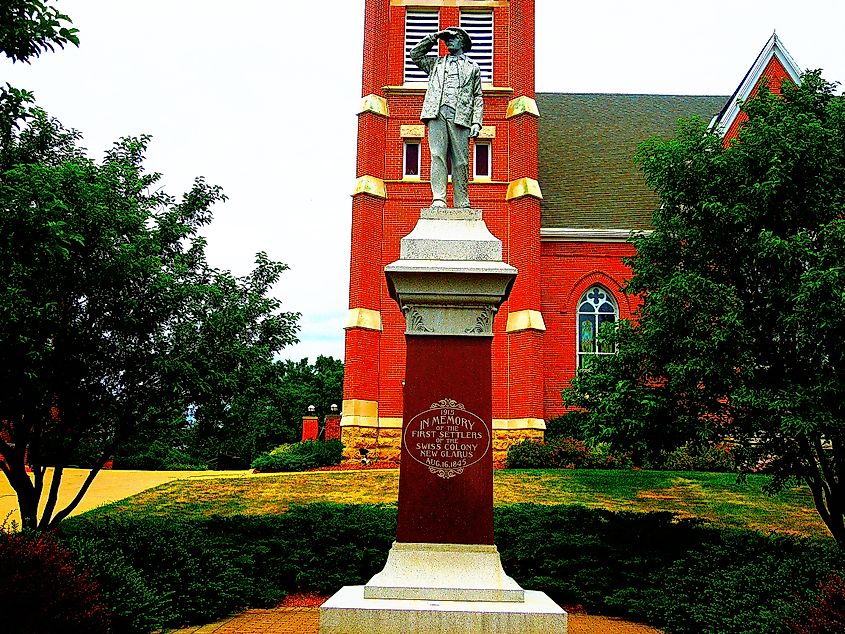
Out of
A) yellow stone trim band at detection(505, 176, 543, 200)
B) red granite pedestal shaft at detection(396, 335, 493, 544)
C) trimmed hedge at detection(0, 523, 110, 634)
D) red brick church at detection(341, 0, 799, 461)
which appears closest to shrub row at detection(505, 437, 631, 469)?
red brick church at detection(341, 0, 799, 461)

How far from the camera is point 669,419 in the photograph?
12906 millimetres

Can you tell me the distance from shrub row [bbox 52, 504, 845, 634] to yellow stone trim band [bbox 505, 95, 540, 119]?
1698cm

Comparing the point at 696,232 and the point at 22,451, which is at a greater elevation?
the point at 696,232

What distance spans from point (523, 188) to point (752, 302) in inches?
628

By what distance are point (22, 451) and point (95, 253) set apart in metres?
3.21

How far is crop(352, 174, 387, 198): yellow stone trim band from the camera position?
27.6 m

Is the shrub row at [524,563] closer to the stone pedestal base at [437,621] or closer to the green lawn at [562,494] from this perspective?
the stone pedestal base at [437,621]

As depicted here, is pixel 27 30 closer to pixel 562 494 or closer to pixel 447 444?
pixel 447 444

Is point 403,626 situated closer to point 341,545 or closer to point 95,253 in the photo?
point 341,545

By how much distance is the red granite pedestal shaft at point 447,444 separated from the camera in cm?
786

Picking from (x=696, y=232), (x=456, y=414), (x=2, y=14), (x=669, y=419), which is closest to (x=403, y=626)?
(x=456, y=414)

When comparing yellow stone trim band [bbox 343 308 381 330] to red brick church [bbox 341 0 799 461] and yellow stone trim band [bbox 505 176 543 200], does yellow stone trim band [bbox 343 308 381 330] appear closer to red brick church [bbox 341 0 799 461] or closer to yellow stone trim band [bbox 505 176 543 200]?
red brick church [bbox 341 0 799 461]

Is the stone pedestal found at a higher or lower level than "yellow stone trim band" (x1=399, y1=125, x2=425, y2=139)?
lower

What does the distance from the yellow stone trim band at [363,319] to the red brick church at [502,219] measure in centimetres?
5
